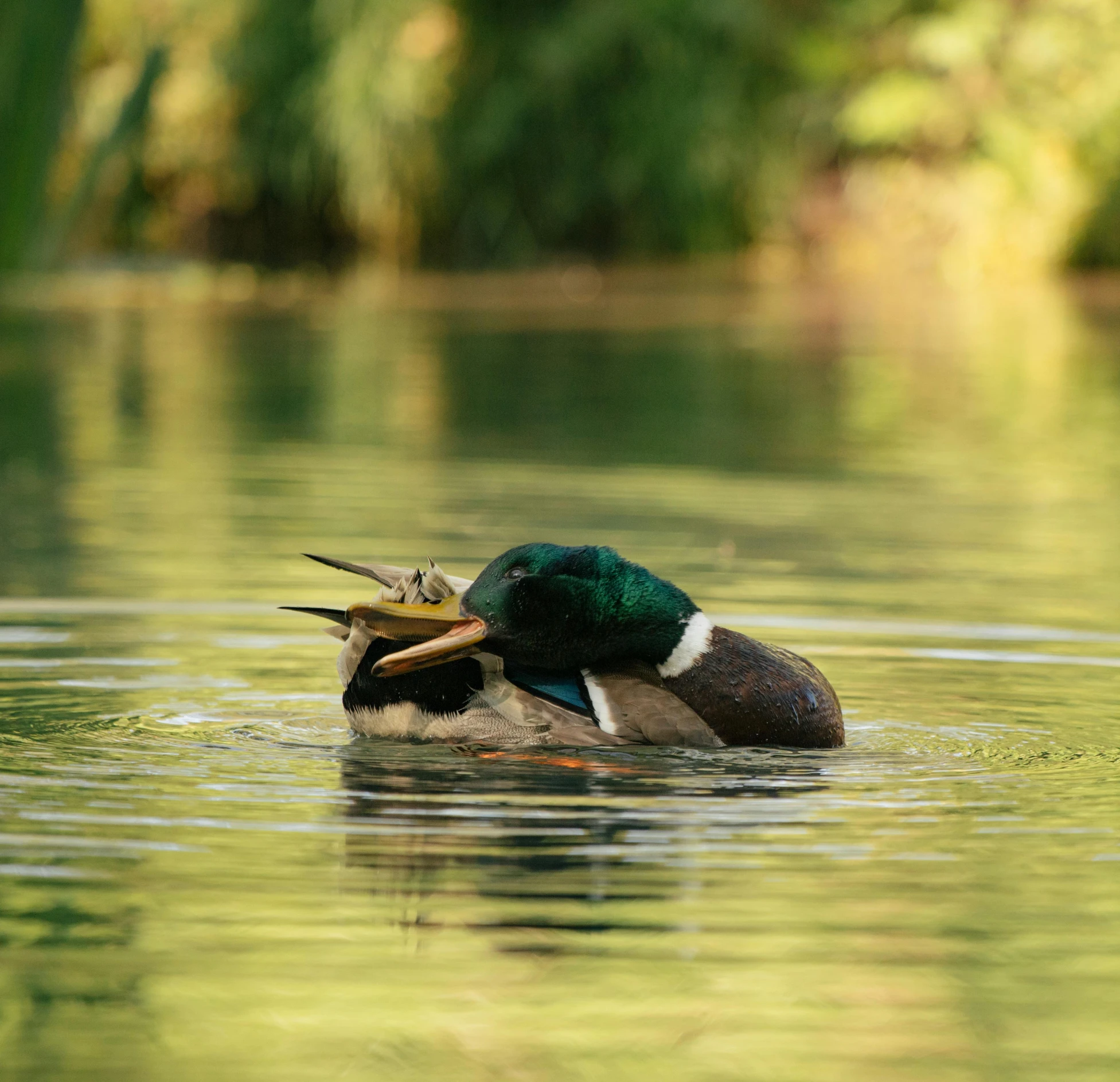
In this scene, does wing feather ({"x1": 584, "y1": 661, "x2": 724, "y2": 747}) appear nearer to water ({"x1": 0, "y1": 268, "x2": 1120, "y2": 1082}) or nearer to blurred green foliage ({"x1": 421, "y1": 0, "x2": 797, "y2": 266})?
water ({"x1": 0, "y1": 268, "x2": 1120, "y2": 1082})

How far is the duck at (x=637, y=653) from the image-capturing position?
5.20m

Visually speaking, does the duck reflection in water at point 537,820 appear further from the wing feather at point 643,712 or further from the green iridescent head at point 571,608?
the green iridescent head at point 571,608

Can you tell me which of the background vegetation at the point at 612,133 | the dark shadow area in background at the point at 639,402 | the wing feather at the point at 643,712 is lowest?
the wing feather at the point at 643,712

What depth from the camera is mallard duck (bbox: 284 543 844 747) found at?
5.19 meters

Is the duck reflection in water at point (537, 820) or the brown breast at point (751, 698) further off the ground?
the brown breast at point (751, 698)

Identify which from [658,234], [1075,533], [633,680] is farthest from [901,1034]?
[658,234]

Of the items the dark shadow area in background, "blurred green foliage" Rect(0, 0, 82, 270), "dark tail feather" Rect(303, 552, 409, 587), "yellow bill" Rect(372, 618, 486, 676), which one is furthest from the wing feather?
the dark shadow area in background

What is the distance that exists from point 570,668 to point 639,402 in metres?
10.4

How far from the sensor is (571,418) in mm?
14516

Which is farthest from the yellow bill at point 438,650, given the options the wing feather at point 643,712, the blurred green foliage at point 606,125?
the blurred green foliage at point 606,125

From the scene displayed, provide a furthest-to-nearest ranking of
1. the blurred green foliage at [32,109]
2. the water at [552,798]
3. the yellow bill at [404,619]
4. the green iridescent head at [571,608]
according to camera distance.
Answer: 1. the blurred green foliage at [32,109]
2. the green iridescent head at [571,608]
3. the yellow bill at [404,619]
4. the water at [552,798]

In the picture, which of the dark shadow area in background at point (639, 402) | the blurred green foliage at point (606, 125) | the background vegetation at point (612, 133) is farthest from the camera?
the blurred green foliage at point (606, 125)

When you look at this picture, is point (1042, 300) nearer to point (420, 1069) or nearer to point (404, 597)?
point (404, 597)

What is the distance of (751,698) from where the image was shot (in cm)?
535
